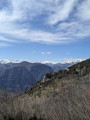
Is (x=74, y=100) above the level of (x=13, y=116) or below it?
above

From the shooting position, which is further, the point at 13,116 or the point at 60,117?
the point at 13,116

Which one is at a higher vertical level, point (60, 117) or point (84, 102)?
point (84, 102)

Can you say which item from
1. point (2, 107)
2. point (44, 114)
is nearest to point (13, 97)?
point (2, 107)

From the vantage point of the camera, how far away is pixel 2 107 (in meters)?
6.38

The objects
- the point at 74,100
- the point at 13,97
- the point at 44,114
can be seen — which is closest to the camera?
the point at 74,100

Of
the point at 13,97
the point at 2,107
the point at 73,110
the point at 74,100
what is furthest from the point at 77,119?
the point at 13,97

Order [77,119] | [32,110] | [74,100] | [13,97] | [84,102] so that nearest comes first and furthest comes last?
[77,119]
[84,102]
[74,100]
[32,110]
[13,97]

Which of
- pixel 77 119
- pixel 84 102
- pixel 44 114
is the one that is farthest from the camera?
pixel 44 114

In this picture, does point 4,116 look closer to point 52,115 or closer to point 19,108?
point 19,108

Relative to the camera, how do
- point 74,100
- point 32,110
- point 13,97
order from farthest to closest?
1. point 13,97
2. point 32,110
3. point 74,100

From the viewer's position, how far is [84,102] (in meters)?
4.38

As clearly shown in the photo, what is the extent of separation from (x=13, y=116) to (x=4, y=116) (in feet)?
0.95

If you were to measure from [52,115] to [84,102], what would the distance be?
114cm

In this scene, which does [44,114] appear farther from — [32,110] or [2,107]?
[2,107]
